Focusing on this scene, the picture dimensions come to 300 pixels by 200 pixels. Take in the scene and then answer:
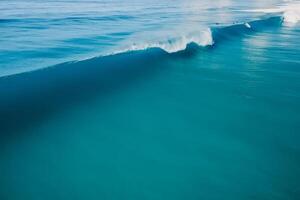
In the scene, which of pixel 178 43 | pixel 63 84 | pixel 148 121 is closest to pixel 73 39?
pixel 178 43

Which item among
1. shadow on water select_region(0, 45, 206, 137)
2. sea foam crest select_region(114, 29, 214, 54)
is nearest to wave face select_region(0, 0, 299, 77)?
sea foam crest select_region(114, 29, 214, 54)

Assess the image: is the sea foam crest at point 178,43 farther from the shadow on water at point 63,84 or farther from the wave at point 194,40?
the shadow on water at point 63,84

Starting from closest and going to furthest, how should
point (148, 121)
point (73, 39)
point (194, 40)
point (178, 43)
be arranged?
point (148, 121) → point (178, 43) → point (194, 40) → point (73, 39)

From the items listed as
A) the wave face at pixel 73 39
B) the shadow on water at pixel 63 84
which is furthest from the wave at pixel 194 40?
the shadow on water at pixel 63 84

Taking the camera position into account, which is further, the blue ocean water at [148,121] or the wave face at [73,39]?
the wave face at [73,39]

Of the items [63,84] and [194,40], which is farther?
[194,40]

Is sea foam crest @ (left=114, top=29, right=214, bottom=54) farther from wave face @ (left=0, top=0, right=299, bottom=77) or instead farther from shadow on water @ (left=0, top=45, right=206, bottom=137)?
shadow on water @ (left=0, top=45, right=206, bottom=137)

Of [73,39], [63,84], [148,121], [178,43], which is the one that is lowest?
[63,84]

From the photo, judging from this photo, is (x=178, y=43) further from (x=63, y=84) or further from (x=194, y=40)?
(x=63, y=84)
